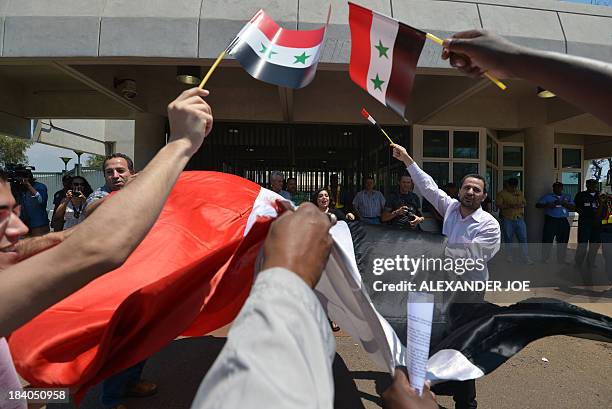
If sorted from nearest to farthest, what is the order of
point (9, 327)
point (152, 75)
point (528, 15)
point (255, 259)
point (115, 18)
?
point (9, 327) → point (255, 259) → point (115, 18) → point (528, 15) → point (152, 75)

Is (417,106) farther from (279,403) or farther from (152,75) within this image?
(279,403)

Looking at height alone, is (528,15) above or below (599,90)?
above

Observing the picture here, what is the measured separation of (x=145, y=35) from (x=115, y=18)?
0.47 meters

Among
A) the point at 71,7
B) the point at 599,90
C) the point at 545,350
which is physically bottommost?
the point at 545,350

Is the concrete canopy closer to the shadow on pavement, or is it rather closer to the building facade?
the building facade

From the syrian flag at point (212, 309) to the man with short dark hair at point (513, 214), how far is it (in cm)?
752

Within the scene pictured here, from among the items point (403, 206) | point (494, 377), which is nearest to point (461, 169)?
point (403, 206)

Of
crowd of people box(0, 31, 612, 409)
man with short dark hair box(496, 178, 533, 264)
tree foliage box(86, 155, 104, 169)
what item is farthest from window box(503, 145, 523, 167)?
tree foliage box(86, 155, 104, 169)

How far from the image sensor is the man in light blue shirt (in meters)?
9.80

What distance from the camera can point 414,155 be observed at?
1092 centimetres

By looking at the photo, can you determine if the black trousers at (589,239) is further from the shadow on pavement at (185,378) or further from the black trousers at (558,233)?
the shadow on pavement at (185,378)

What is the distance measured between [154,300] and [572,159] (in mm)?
18080

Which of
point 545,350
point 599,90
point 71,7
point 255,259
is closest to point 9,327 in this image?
point 599,90

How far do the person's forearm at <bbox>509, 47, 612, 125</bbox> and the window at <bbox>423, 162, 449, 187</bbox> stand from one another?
405 inches
